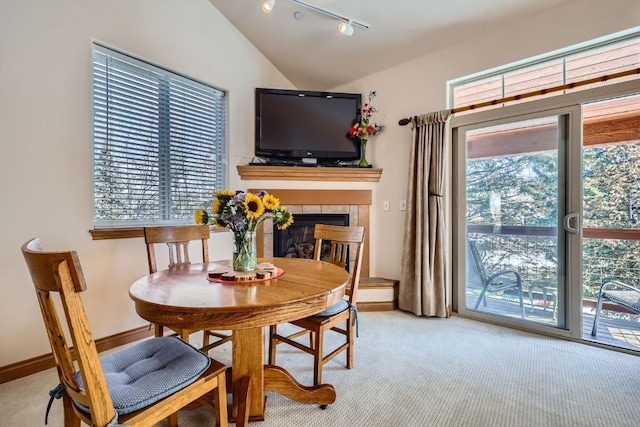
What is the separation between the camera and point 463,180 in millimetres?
3039

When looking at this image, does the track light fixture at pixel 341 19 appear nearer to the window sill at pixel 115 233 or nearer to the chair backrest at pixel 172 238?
the chair backrest at pixel 172 238

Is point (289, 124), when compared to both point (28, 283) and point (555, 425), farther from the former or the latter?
point (555, 425)

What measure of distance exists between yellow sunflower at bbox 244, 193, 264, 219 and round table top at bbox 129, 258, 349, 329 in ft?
1.07

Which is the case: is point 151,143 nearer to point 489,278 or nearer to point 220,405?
point 220,405

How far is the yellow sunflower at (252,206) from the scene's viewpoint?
1.49 m

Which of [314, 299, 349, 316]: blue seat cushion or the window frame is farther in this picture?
the window frame

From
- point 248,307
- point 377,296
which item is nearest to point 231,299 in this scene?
point 248,307

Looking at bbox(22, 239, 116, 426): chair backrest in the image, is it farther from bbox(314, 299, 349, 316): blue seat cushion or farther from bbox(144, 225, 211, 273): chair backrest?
bbox(314, 299, 349, 316): blue seat cushion

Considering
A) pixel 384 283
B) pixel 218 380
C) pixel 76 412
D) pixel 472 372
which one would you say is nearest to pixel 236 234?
pixel 218 380

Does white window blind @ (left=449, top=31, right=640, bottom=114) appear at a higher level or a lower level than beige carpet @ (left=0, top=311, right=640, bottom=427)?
higher

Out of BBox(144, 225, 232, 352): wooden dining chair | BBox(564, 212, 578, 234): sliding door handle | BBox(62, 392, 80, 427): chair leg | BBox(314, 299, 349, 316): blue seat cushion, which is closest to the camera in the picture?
BBox(62, 392, 80, 427): chair leg

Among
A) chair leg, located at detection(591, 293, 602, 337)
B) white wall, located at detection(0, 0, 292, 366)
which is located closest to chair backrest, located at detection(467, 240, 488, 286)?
chair leg, located at detection(591, 293, 602, 337)

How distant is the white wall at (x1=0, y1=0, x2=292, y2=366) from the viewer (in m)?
1.89

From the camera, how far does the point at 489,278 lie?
2.93 meters
